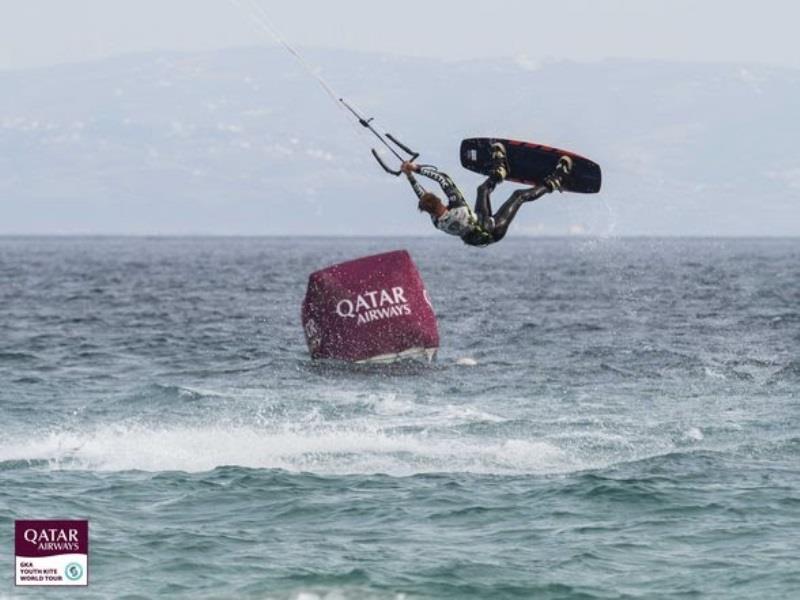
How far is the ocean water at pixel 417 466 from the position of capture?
2217 cm

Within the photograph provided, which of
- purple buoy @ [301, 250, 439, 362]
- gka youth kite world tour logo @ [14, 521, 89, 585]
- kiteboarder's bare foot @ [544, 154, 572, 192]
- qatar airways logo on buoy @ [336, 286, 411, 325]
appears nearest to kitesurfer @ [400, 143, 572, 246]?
kiteboarder's bare foot @ [544, 154, 572, 192]

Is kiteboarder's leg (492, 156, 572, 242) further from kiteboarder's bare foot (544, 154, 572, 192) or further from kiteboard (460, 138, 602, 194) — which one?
kiteboard (460, 138, 602, 194)

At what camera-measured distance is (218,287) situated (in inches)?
4131

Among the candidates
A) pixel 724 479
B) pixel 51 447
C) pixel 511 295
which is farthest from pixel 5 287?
pixel 724 479

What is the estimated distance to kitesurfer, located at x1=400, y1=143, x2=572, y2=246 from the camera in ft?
85.4

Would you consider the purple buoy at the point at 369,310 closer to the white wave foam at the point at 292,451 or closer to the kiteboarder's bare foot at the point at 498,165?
the white wave foam at the point at 292,451

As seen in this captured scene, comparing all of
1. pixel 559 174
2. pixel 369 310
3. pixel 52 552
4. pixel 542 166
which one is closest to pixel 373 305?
pixel 369 310

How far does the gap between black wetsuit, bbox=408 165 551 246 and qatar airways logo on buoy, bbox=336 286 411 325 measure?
14.3m

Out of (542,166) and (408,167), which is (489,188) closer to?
(408,167)

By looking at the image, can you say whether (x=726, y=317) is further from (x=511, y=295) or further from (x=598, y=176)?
(x=598, y=176)

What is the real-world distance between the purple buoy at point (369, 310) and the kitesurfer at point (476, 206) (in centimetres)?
1423

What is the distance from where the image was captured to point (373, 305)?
136ft

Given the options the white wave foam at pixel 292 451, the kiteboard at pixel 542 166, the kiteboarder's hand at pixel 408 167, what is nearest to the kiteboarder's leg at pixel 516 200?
the kiteboard at pixel 542 166

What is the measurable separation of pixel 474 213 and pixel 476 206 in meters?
0.15
